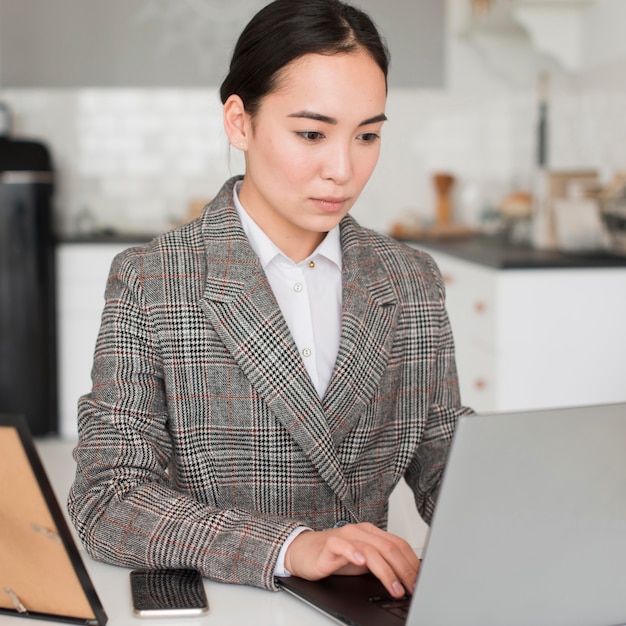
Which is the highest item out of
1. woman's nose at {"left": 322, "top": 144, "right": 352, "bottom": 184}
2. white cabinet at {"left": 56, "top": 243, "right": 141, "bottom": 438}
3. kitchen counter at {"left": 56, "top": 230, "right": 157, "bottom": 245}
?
woman's nose at {"left": 322, "top": 144, "right": 352, "bottom": 184}

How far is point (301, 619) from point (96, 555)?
285mm

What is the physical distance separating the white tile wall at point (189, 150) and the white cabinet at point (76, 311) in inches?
15.9

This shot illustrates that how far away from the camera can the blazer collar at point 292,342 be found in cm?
129

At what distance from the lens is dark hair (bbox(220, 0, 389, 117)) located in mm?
1270

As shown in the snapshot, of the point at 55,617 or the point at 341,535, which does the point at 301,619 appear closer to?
the point at 341,535

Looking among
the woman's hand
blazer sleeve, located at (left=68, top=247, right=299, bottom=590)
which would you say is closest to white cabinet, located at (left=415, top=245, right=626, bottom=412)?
blazer sleeve, located at (left=68, top=247, right=299, bottom=590)

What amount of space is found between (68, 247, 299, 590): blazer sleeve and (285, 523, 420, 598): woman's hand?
0.03m

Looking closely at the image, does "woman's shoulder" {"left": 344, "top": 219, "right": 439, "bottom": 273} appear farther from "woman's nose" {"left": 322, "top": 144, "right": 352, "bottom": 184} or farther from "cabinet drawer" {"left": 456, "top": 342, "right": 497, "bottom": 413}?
"cabinet drawer" {"left": 456, "top": 342, "right": 497, "bottom": 413}

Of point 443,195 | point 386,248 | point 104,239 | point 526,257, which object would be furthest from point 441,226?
point 386,248

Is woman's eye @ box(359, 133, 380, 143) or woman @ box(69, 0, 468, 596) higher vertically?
woman's eye @ box(359, 133, 380, 143)

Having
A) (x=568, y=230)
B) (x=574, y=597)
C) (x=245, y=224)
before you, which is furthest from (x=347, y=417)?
(x=568, y=230)

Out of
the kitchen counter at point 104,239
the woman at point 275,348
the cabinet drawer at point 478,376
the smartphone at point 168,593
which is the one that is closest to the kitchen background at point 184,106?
the kitchen counter at point 104,239

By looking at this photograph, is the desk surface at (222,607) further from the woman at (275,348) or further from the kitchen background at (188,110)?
the kitchen background at (188,110)

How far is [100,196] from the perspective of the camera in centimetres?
488
